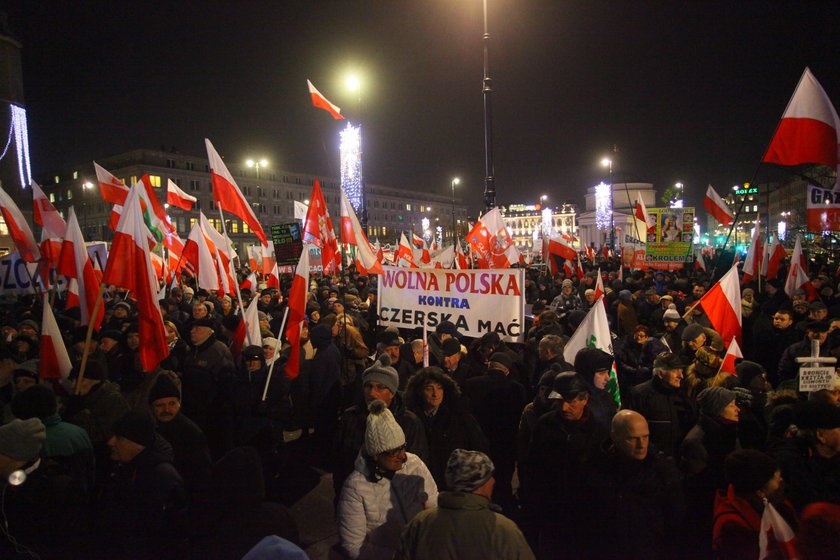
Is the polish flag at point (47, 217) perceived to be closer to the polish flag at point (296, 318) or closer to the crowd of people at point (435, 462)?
the crowd of people at point (435, 462)

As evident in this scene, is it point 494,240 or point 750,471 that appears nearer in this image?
point 750,471

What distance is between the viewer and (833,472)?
3156mm

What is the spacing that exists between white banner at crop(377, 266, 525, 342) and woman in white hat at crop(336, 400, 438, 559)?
11.1ft

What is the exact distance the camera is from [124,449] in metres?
3.17

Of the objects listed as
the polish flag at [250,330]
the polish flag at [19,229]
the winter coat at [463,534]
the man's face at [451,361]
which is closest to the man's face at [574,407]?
the winter coat at [463,534]

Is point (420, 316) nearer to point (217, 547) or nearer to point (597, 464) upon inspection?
point (597, 464)

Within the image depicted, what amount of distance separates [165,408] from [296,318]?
2.19 m

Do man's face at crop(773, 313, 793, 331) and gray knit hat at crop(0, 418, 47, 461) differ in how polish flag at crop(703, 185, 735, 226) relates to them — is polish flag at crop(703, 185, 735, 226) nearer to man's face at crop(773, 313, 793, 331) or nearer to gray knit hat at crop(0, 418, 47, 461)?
man's face at crop(773, 313, 793, 331)

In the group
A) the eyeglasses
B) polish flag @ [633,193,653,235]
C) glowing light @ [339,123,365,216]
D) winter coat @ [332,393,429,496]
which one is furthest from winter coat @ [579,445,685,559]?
glowing light @ [339,123,365,216]

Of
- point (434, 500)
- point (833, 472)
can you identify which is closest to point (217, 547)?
point (434, 500)

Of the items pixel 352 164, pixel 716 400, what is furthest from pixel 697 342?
pixel 352 164

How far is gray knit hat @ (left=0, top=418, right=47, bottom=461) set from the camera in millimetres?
3029

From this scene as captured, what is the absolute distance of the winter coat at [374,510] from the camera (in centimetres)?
304

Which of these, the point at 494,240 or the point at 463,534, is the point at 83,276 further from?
the point at 494,240
